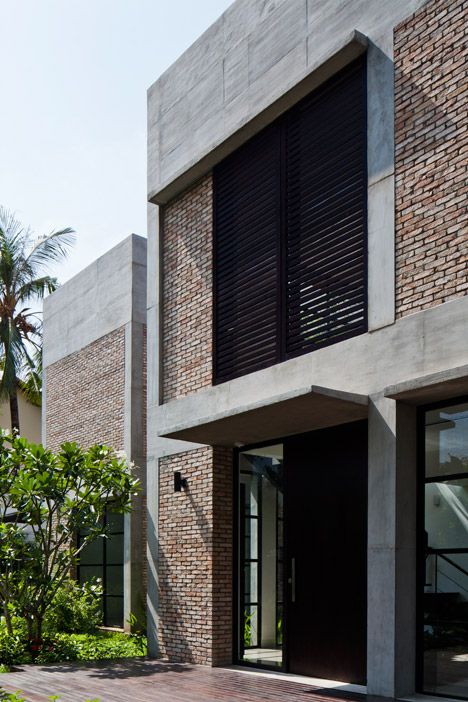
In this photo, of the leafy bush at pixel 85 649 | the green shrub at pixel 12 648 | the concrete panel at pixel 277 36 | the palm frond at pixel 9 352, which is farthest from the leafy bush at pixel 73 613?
the palm frond at pixel 9 352

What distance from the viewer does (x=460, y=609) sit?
834 cm

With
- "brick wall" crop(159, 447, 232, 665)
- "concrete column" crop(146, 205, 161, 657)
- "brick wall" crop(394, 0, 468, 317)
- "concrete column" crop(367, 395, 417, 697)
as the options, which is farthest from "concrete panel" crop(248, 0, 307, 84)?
"brick wall" crop(159, 447, 232, 665)

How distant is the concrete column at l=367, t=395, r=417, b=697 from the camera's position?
8.73 m

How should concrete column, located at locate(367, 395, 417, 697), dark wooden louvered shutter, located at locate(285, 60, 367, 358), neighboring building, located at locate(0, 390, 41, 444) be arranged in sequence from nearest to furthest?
concrete column, located at locate(367, 395, 417, 697) → dark wooden louvered shutter, located at locate(285, 60, 367, 358) → neighboring building, located at locate(0, 390, 41, 444)

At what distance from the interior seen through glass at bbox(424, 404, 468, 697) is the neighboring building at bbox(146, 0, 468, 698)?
24 millimetres

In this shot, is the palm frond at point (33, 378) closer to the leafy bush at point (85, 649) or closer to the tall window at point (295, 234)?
the leafy bush at point (85, 649)

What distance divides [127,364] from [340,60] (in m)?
9.04

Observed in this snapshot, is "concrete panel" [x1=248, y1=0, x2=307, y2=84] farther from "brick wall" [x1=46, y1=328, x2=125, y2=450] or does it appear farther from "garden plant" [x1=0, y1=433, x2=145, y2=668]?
"brick wall" [x1=46, y1=328, x2=125, y2=450]

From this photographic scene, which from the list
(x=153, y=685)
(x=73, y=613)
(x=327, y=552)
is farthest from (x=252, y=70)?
(x=73, y=613)

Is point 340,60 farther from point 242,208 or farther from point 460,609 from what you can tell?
point 460,609

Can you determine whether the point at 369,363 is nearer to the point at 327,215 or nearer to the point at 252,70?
the point at 327,215

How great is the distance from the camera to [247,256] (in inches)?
469

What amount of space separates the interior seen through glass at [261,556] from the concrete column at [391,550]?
7.45 ft

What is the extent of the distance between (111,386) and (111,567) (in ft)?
12.2
